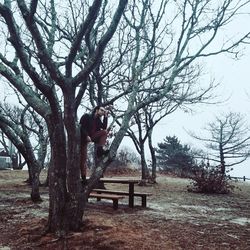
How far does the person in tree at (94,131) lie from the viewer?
26.6 ft

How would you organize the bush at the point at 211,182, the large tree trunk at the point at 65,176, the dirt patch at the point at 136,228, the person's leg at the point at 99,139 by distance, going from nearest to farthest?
1. the dirt patch at the point at 136,228
2. the large tree trunk at the point at 65,176
3. the person's leg at the point at 99,139
4. the bush at the point at 211,182

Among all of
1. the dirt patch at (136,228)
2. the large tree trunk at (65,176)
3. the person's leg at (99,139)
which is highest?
the person's leg at (99,139)

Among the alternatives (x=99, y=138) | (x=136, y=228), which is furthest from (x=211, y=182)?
(x=136, y=228)

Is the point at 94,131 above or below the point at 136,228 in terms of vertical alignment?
above

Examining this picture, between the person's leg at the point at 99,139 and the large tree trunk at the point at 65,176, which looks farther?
the person's leg at the point at 99,139

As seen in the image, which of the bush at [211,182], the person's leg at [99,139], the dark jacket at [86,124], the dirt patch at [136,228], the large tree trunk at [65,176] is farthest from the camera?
the bush at [211,182]

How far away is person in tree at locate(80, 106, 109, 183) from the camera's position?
319 inches

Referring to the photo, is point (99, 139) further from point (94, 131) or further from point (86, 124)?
point (86, 124)

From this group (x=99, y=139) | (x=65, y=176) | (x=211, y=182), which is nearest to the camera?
(x=65, y=176)

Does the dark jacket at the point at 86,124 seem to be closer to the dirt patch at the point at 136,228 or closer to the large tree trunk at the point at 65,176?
the large tree trunk at the point at 65,176

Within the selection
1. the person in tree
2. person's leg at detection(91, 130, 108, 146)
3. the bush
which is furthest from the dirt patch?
the bush

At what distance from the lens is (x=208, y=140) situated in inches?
1521

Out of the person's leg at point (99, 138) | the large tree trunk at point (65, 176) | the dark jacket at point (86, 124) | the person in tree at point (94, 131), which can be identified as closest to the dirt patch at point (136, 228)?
the large tree trunk at point (65, 176)

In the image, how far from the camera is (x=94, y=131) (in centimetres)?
866
